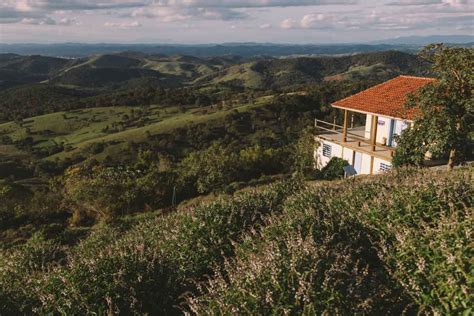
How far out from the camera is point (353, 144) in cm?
2858

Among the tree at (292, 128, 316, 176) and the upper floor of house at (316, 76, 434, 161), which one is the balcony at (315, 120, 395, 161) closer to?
the upper floor of house at (316, 76, 434, 161)

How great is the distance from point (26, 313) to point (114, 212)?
23557 millimetres

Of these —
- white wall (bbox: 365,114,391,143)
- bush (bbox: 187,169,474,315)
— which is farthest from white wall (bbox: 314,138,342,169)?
bush (bbox: 187,169,474,315)

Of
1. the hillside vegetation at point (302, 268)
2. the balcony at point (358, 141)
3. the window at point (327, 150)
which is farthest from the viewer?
the window at point (327, 150)

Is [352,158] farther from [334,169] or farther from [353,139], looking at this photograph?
[353,139]

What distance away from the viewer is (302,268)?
5988 mm

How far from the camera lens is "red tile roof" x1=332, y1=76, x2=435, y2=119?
2602 cm

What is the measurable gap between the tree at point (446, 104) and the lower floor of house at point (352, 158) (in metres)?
6.20

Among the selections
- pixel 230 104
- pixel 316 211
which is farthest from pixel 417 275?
pixel 230 104

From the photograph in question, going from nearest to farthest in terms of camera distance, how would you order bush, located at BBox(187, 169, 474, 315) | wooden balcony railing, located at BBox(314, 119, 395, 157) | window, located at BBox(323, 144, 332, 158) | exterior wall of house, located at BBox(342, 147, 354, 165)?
bush, located at BBox(187, 169, 474, 315)
wooden balcony railing, located at BBox(314, 119, 395, 157)
exterior wall of house, located at BBox(342, 147, 354, 165)
window, located at BBox(323, 144, 332, 158)

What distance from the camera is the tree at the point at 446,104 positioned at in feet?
58.1

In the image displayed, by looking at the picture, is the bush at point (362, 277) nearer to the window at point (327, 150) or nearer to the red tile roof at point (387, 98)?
the red tile roof at point (387, 98)

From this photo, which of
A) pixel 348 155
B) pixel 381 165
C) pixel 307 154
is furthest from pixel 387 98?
pixel 307 154

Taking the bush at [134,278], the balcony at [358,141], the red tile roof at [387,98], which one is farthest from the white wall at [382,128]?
the bush at [134,278]
